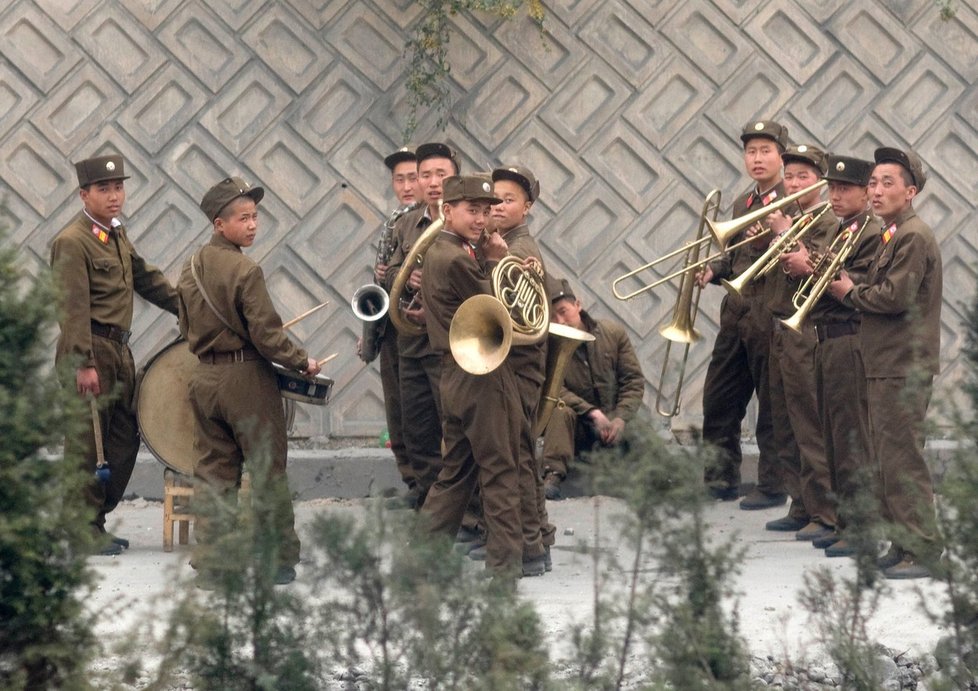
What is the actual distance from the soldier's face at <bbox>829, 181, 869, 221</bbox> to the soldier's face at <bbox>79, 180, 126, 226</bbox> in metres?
3.11

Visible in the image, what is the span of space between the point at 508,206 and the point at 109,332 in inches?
71.5

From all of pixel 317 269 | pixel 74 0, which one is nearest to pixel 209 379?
pixel 317 269

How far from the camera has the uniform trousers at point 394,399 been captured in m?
8.48

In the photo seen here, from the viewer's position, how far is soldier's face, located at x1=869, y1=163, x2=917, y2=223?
728cm

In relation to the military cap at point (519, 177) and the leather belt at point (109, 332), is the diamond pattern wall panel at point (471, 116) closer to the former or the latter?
the leather belt at point (109, 332)

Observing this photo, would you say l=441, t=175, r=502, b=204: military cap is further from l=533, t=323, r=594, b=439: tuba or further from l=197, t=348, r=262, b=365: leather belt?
l=197, t=348, r=262, b=365: leather belt

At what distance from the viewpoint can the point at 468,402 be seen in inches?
276

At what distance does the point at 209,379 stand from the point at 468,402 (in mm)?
1102

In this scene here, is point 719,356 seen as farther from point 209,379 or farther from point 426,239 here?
point 209,379

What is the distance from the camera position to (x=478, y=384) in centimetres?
699

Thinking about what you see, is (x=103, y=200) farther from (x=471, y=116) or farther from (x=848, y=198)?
(x=848, y=198)

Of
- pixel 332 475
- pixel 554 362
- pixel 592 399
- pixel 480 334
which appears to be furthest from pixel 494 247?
pixel 332 475

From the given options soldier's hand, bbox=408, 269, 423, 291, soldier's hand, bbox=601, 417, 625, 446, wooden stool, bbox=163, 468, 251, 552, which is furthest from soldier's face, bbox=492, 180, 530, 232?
soldier's hand, bbox=601, 417, 625, 446

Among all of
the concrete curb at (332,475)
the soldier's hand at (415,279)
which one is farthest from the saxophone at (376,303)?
the concrete curb at (332,475)
